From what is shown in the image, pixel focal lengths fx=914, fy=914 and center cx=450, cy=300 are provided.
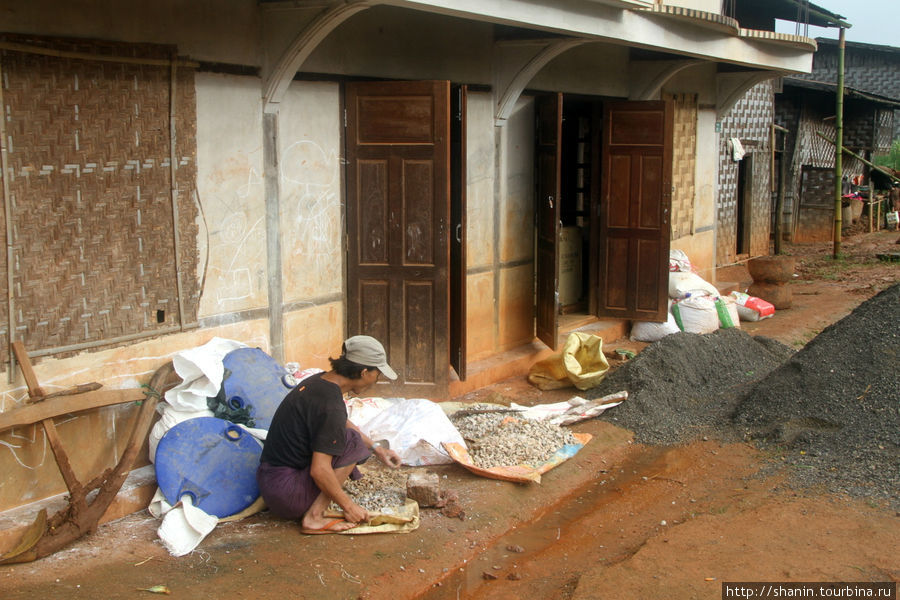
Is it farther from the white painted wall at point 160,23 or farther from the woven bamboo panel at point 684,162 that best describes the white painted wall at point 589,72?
the white painted wall at point 160,23

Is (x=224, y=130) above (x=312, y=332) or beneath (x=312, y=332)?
above

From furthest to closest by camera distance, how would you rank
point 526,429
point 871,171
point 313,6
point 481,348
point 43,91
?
point 871,171 < point 481,348 < point 526,429 < point 313,6 < point 43,91

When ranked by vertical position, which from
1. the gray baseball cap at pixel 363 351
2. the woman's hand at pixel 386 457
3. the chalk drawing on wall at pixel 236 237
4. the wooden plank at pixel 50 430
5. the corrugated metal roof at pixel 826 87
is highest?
the corrugated metal roof at pixel 826 87

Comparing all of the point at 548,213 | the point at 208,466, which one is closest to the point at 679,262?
the point at 548,213

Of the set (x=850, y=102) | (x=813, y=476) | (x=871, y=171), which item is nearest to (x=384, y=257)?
(x=813, y=476)

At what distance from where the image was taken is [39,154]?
4.89 metres

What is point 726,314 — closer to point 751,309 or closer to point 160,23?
point 751,309

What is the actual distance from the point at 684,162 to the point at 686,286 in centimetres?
234

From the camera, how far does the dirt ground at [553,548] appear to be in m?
4.58

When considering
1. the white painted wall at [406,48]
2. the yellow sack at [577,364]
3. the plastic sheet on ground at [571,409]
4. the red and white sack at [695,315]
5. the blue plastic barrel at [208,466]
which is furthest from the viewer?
the red and white sack at [695,315]

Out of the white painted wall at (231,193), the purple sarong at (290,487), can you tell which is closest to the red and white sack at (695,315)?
the white painted wall at (231,193)

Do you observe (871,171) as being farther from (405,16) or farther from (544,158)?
(405,16)

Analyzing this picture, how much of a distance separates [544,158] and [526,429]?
3.44m

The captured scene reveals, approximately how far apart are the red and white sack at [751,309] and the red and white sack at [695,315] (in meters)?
1.34
